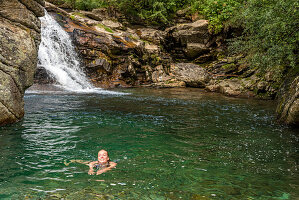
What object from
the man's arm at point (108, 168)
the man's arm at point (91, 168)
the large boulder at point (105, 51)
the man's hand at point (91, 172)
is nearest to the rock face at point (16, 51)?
the man's arm at point (91, 168)

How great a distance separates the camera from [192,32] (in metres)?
31.9

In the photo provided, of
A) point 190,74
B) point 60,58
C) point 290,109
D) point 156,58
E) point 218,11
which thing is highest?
point 218,11

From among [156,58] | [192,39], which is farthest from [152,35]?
[192,39]

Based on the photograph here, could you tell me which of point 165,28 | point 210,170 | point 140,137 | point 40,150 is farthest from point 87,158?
point 165,28

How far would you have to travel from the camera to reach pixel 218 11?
32.5 meters

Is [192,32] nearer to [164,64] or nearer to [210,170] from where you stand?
[164,64]

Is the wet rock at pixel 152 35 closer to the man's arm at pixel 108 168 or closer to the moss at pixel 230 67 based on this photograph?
the moss at pixel 230 67

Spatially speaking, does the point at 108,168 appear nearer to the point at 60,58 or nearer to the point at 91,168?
the point at 91,168

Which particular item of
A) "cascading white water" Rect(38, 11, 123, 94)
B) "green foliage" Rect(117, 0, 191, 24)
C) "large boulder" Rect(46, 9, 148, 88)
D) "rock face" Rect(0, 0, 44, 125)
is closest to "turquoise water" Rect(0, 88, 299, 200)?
"rock face" Rect(0, 0, 44, 125)

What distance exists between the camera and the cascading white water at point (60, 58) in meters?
23.3

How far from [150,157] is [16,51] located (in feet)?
25.2

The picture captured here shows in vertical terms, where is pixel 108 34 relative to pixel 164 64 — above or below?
above

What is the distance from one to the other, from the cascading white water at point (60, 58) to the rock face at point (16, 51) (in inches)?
470

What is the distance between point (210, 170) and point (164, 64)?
1069 inches
